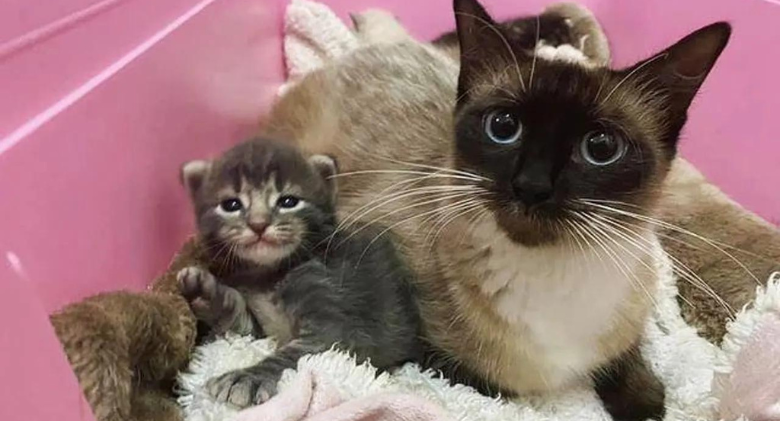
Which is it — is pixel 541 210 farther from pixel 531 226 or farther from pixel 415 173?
pixel 415 173

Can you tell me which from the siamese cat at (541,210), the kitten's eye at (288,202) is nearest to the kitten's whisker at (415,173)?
the siamese cat at (541,210)

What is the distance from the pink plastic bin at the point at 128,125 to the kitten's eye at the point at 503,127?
0.56m

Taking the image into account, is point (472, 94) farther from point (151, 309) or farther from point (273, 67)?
point (273, 67)

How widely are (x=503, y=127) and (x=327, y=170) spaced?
0.38 meters

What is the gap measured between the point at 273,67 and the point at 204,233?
2.93ft

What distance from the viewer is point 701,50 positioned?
113 cm

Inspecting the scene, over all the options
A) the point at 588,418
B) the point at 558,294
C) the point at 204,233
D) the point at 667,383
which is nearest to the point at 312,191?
the point at 204,233

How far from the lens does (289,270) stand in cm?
135

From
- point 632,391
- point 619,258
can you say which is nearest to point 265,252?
point 619,258

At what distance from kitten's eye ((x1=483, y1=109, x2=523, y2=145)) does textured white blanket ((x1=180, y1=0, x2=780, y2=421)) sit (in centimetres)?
36

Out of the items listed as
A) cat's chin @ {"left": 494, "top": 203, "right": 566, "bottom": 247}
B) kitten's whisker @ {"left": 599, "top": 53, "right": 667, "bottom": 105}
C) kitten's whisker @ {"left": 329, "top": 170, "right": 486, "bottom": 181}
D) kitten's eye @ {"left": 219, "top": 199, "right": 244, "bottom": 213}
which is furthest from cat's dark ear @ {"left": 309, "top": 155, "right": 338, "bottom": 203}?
kitten's whisker @ {"left": 599, "top": 53, "right": 667, "bottom": 105}

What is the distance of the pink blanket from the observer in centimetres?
108

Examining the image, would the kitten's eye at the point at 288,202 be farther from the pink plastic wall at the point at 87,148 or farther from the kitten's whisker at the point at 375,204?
the pink plastic wall at the point at 87,148

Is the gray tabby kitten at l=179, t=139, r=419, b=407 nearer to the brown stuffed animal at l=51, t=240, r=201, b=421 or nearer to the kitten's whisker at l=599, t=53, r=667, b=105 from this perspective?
the brown stuffed animal at l=51, t=240, r=201, b=421
